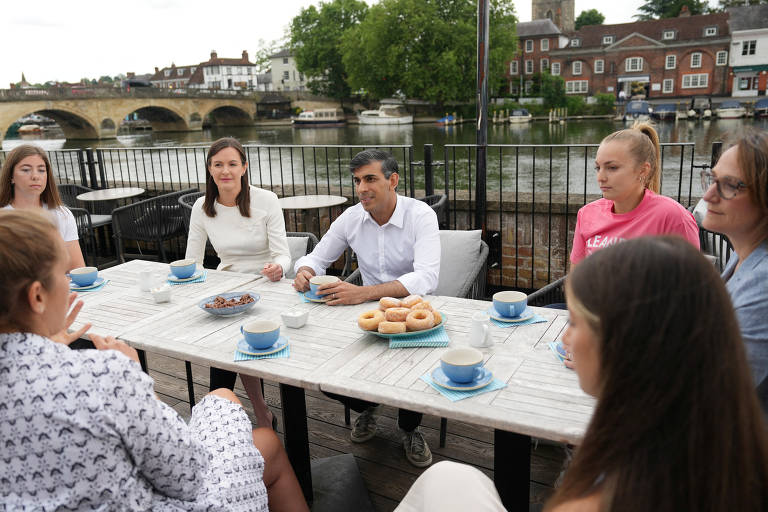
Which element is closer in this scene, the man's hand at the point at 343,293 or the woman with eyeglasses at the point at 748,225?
the woman with eyeglasses at the point at 748,225

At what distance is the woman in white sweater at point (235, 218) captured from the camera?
10.9 ft

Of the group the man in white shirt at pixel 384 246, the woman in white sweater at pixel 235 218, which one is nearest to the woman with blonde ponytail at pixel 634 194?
the man in white shirt at pixel 384 246

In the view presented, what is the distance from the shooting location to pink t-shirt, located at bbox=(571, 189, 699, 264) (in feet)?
8.02

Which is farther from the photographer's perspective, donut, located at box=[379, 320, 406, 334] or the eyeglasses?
donut, located at box=[379, 320, 406, 334]

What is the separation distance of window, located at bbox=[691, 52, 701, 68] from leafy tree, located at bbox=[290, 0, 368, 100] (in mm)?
29213

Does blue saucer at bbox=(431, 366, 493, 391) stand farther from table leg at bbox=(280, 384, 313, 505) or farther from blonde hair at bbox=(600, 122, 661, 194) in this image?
blonde hair at bbox=(600, 122, 661, 194)

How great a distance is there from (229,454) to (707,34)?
193ft

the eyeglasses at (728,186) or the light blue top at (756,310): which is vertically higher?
the eyeglasses at (728,186)

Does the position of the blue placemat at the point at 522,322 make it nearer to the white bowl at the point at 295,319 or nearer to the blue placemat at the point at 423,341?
the blue placemat at the point at 423,341

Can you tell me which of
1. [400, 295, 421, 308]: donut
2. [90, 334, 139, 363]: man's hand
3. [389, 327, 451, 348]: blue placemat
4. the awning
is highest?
the awning

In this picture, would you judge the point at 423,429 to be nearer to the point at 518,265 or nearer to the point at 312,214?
the point at 518,265

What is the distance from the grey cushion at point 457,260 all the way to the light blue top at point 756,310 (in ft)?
5.23

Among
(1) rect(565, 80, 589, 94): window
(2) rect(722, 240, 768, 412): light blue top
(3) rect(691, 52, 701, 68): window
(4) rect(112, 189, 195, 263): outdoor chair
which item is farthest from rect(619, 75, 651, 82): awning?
(2) rect(722, 240, 768, 412): light blue top

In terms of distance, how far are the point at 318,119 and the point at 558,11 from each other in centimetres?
3335
